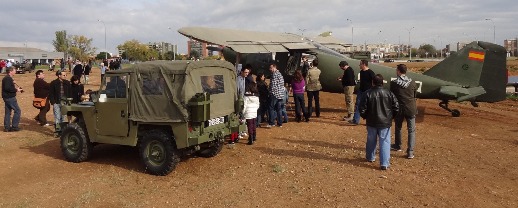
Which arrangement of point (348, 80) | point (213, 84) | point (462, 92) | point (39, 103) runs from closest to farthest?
point (213, 84) < point (348, 80) < point (39, 103) < point (462, 92)

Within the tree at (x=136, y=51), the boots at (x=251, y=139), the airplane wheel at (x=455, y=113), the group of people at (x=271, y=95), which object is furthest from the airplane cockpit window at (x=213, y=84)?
the tree at (x=136, y=51)

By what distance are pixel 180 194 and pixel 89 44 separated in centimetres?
10920

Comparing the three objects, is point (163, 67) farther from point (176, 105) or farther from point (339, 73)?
point (339, 73)

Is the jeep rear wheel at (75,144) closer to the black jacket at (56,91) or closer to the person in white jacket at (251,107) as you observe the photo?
the black jacket at (56,91)

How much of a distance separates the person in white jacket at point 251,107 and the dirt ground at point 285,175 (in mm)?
379

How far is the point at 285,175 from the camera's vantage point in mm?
7301

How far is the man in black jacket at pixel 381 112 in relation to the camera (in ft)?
24.3

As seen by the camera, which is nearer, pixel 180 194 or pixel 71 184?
pixel 180 194

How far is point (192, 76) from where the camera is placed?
23.9ft

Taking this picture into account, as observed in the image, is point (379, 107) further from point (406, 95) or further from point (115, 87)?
point (115, 87)

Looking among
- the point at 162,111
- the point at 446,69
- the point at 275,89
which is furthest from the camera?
the point at 446,69

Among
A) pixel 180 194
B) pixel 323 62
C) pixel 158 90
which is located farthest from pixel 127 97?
pixel 323 62

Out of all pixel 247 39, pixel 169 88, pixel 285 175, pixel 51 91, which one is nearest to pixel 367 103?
pixel 285 175

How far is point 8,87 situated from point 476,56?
577 inches
